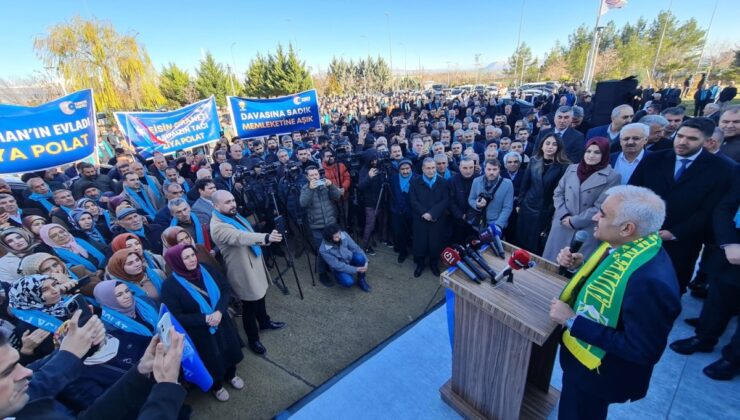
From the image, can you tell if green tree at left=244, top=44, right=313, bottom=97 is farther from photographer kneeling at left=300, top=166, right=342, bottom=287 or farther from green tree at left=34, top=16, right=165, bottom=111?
photographer kneeling at left=300, top=166, right=342, bottom=287

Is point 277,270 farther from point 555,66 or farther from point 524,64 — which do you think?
point 524,64

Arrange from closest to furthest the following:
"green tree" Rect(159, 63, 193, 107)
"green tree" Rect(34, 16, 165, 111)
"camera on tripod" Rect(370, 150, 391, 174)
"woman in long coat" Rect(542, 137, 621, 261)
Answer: "woman in long coat" Rect(542, 137, 621, 261), "camera on tripod" Rect(370, 150, 391, 174), "green tree" Rect(34, 16, 165, 111), "green tree" Rect(159, 63, 193, 107)

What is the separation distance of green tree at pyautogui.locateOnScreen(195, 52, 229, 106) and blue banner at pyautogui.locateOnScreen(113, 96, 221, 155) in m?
22.9

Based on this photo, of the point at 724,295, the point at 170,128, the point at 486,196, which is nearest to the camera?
the point at 724,295

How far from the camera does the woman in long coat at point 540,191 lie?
3.64m

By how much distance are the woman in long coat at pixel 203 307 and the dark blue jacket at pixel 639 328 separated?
2670 millimetres

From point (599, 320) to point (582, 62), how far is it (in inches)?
1709

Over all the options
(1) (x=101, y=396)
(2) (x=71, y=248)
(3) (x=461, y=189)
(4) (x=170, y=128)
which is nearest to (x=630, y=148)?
(3) (x=461, y=189)

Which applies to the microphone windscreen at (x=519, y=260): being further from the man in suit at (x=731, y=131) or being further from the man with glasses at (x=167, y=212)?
the man with glasses at (x=167, y=212)

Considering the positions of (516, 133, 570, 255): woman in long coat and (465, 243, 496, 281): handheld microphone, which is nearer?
(465, 243, 496, 281): handheld microphone

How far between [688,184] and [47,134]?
8581mm

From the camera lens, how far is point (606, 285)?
4.72 ft

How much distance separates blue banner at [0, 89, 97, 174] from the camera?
→ 15.9ft

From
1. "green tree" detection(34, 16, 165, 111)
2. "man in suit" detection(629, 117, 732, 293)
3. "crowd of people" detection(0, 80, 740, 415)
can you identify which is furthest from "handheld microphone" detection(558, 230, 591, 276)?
"green tree" detection(34, 16, 165, 111)
